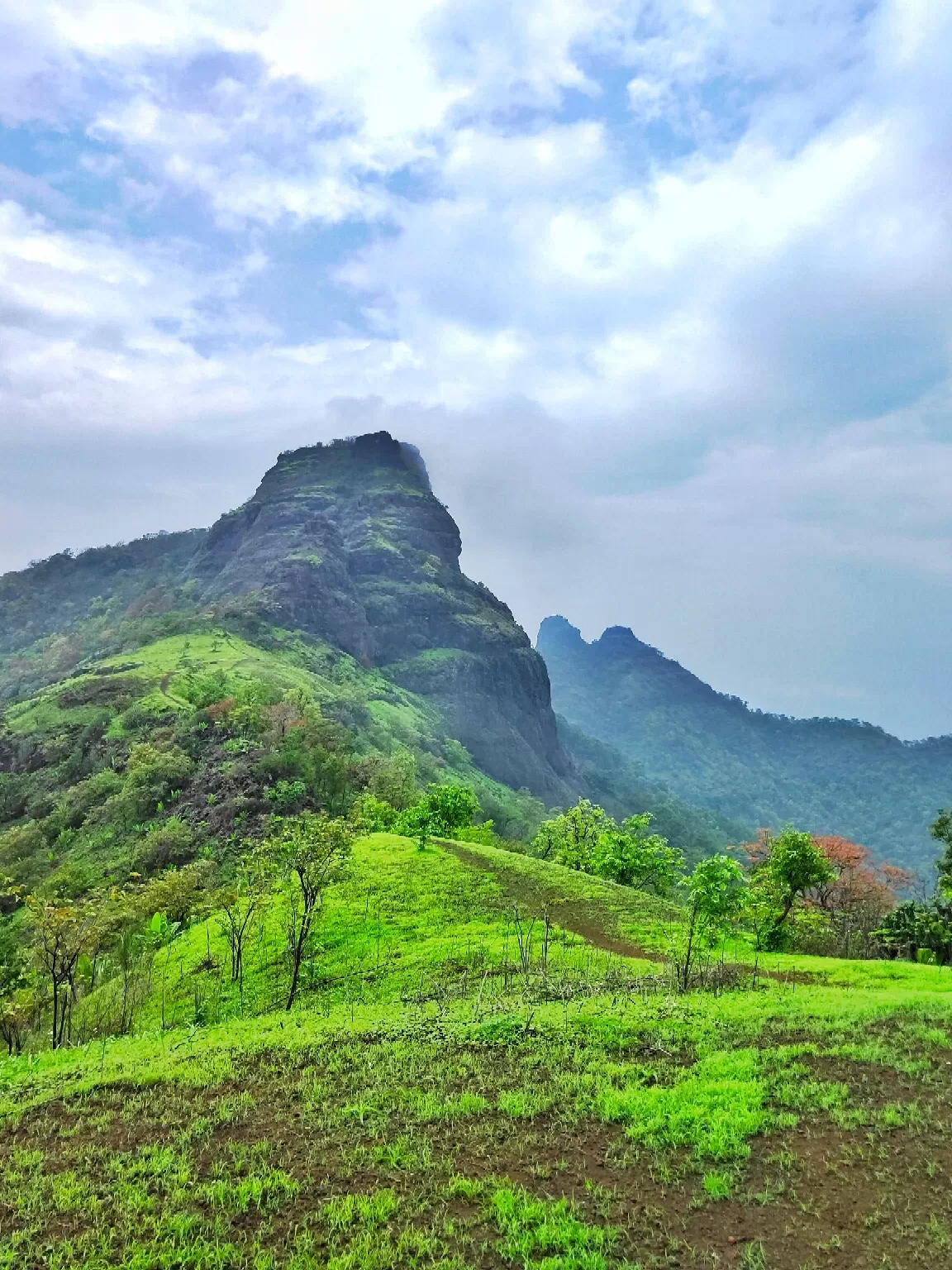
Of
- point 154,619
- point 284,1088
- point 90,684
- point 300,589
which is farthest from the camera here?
point 300,589

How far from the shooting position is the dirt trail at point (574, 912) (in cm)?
3119

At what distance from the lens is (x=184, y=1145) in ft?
43.8

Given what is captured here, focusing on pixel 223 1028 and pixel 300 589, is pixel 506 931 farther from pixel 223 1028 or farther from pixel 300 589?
pixel 300 589

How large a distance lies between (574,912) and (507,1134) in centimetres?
2367

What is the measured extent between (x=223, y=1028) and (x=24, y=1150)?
845 centimetres

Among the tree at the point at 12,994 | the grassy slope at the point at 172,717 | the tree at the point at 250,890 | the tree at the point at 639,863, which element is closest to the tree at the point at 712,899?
the tree at the point at 250,890

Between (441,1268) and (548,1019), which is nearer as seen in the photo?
(441,1268)

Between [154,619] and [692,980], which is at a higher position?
[154,619]

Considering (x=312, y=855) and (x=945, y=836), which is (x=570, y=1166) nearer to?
(x=312, y=855)

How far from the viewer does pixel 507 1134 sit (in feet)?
43.7

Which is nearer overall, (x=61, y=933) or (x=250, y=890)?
(x=61, y=933)

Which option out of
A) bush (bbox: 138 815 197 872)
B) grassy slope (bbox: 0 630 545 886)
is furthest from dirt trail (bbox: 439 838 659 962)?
grassy slope (bbox: 0 630 545 886)

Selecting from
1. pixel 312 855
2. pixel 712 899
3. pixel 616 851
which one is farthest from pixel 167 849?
pixel 712 899

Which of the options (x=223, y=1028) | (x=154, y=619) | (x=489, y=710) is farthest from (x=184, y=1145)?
(x=489, y=710)
